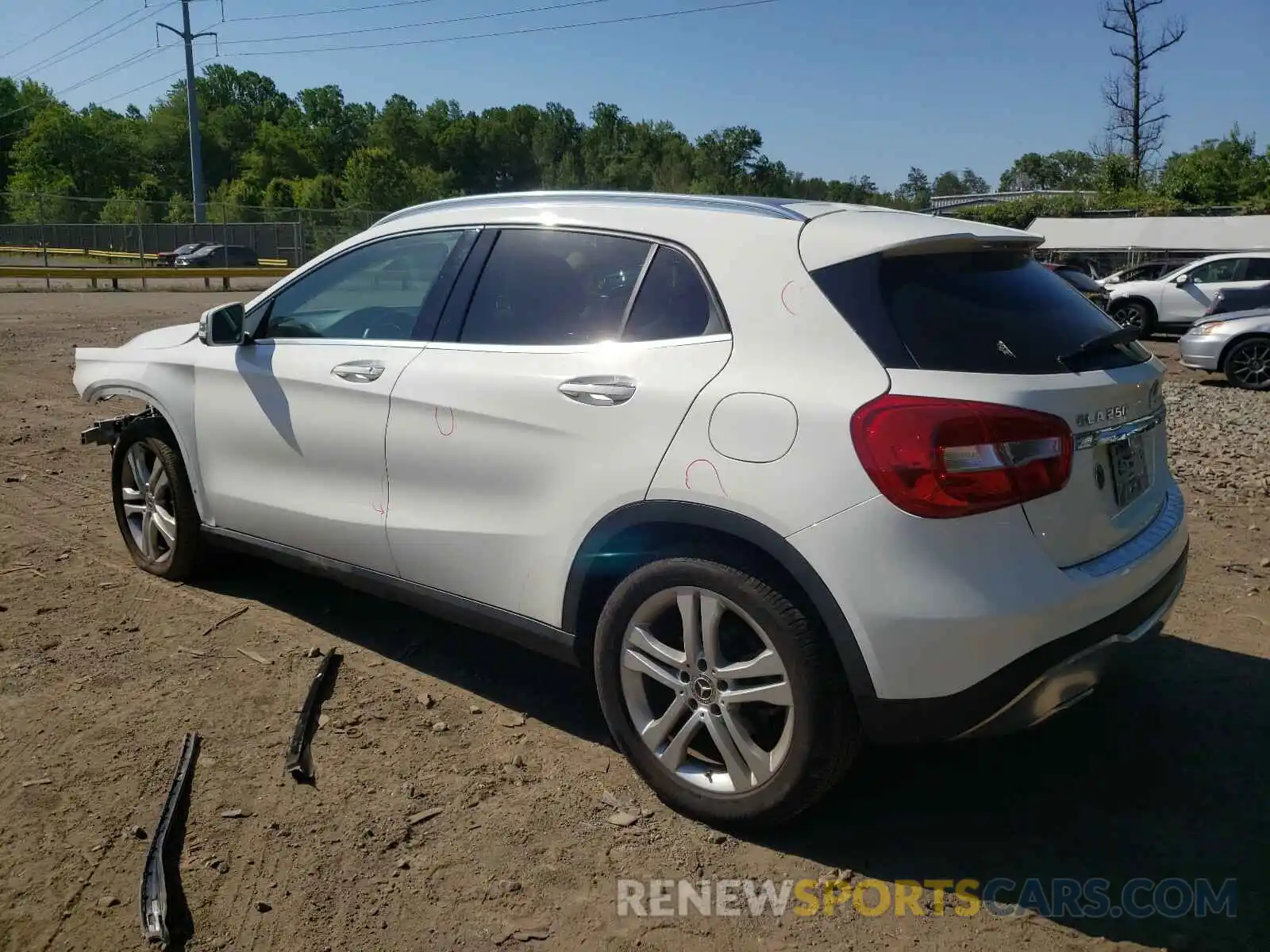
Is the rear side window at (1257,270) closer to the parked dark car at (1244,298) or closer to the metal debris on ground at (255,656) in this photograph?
the parked dark car at (1244,298)

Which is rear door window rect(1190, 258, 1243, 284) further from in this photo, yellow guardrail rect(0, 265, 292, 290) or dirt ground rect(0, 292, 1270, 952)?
yellow guardrail rect(0, 265, 292, 290)

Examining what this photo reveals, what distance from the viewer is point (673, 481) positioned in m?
2.87

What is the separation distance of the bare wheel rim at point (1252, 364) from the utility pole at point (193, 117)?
37125 millimetres

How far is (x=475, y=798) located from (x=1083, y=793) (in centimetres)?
187

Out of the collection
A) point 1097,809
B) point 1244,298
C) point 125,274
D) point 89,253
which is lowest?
point 1097,809

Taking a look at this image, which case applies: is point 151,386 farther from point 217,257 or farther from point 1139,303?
point 217,257

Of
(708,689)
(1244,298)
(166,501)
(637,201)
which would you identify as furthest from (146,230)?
(708,689)

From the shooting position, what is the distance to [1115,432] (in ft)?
9.45

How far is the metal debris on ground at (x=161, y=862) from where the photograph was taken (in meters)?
2.55

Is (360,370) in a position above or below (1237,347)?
above

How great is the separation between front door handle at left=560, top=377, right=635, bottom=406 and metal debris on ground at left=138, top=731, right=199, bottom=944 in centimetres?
168

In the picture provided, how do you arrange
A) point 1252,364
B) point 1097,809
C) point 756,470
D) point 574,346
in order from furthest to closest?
point 1252,364
point 574,346
point 1097,809
point 756,470

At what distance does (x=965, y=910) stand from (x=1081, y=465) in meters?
1.19

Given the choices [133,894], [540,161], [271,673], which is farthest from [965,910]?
[540,161]
